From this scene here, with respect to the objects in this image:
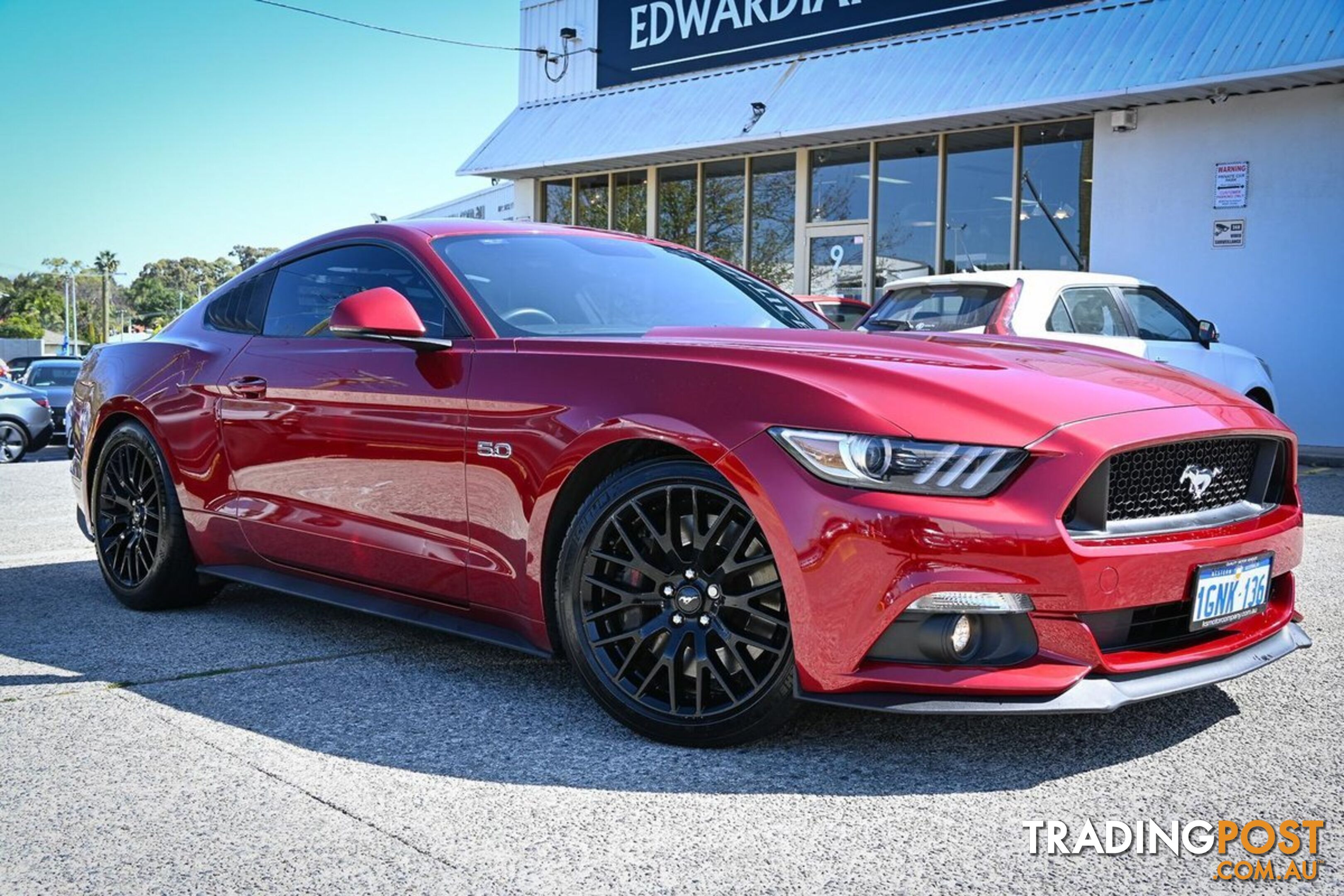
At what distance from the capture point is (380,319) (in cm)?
367

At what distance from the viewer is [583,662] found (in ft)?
10.8

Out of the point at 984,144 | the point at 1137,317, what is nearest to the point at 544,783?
the point at 1137,317

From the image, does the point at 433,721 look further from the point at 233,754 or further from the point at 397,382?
the point at 397,382

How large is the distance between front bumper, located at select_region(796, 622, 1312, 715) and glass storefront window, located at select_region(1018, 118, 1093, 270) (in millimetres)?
11740

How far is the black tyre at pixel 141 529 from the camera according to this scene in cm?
479

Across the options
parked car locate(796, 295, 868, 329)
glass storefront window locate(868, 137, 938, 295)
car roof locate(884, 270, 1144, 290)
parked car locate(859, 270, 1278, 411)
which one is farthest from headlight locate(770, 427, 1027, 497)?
glass storefront window locate(868, 137, 938, 295)

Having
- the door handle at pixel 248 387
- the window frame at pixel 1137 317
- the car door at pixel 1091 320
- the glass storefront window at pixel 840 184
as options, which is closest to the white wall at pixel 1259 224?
the glass storefront window at pixel 840 184

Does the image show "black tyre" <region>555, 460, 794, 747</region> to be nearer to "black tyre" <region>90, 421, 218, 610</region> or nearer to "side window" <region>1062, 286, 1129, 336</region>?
"black tyre" <region>90, 421, 218, 610</region>

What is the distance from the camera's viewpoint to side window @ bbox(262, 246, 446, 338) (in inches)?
157

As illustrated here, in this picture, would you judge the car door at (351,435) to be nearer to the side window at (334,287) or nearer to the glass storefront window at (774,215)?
the side window at (334,287)

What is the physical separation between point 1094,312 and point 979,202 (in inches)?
245

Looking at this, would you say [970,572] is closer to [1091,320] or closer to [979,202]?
[1091,320]

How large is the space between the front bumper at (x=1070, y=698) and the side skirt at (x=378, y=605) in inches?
39.0

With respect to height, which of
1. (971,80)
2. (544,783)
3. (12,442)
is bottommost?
(12,442)
